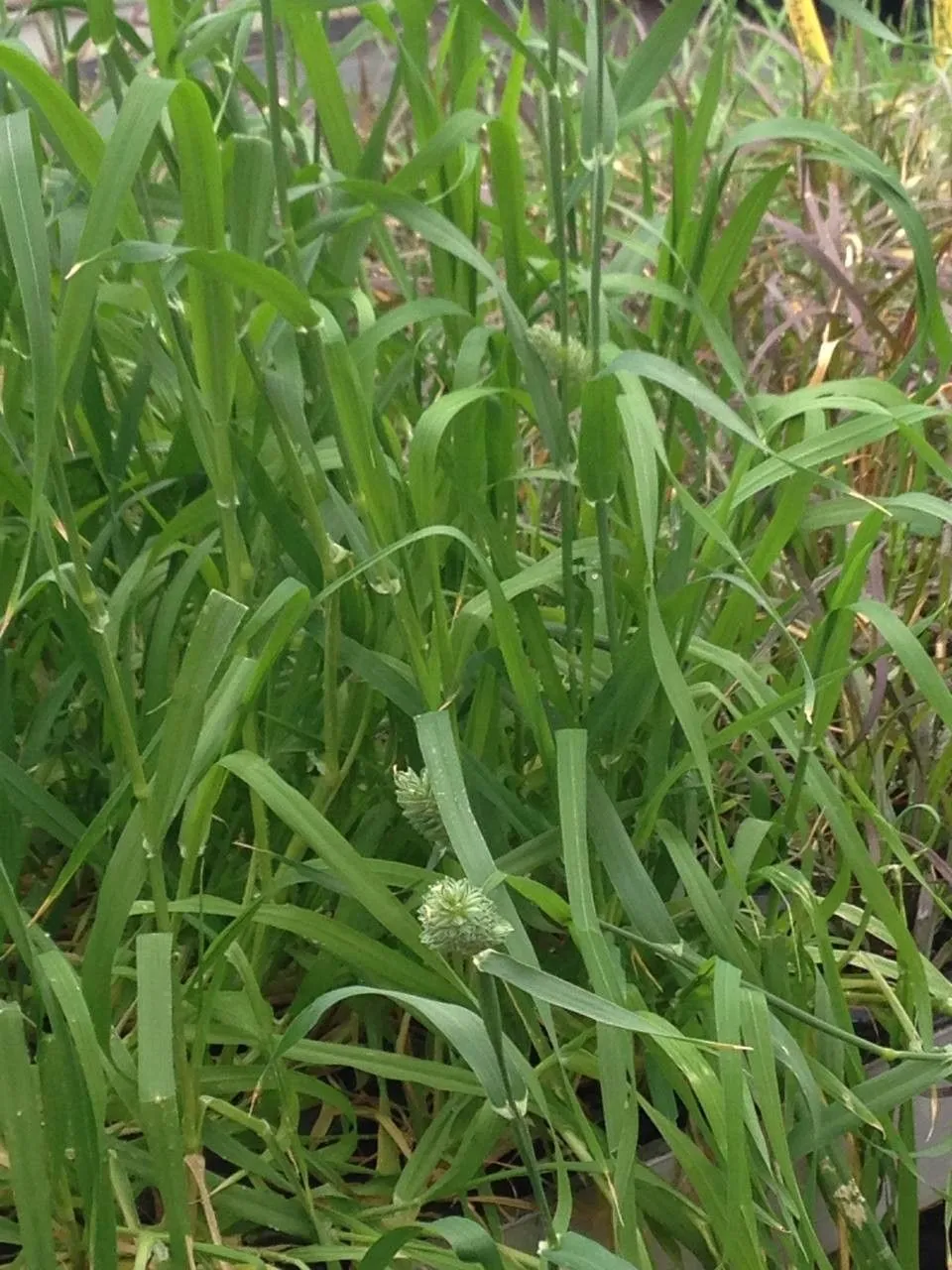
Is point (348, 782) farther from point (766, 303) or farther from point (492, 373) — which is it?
point (766, 303)

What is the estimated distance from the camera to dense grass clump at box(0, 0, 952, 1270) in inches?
15.2

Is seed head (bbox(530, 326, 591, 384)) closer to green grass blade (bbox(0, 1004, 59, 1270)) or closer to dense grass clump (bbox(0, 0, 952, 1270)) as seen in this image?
dense grass clump (bbox(0, 0, 952, 1270))

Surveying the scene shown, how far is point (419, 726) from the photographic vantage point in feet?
1.34

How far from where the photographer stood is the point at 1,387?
1.76 feet

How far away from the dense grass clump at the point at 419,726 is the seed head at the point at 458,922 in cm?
3

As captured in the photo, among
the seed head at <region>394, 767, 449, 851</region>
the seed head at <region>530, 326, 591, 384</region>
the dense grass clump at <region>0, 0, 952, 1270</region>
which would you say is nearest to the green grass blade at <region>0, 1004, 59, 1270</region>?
the dense grass clump at <region>0, 0, 952, 1270</region>

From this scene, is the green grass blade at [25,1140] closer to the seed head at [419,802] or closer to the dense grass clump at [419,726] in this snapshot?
the dense grass clump at [419,726]

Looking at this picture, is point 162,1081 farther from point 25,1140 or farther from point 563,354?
point 563,354

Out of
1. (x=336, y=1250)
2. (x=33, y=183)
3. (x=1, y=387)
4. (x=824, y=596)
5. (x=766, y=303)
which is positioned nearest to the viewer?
(x=33, y=183)

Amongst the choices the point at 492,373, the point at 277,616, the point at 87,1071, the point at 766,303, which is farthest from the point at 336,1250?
the point at 766,303

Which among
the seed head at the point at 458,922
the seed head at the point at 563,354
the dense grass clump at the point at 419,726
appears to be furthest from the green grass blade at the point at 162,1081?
the seed head at the point at 563,354

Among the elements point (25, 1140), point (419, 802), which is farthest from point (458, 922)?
point (25, 1140)

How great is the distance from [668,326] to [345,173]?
186mm

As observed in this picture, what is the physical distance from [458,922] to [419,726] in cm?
14
